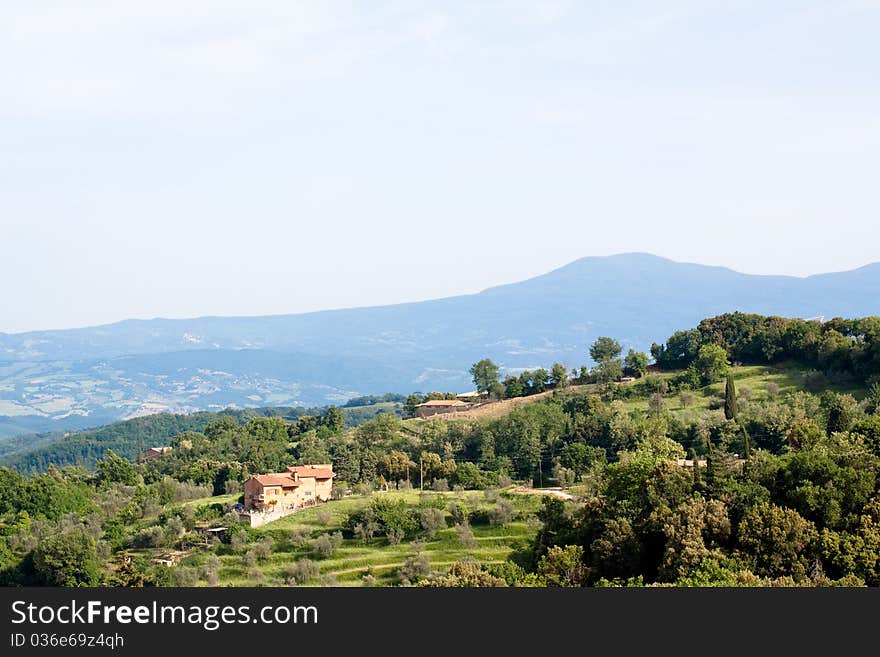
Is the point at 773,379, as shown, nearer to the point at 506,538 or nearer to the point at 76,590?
the point at 506,538

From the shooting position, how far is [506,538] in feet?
150

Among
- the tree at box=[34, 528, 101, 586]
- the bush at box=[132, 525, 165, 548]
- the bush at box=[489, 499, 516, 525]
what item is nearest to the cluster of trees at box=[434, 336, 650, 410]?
the bush at box=[489, 499, 516, 525]

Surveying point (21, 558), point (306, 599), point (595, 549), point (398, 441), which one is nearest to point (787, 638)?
point (306, 599)

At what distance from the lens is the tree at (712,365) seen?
73812 millimetres

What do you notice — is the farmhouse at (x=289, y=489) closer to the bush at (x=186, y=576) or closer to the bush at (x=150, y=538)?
the bush at (x=150, y=538)

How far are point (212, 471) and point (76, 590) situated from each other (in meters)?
48.2

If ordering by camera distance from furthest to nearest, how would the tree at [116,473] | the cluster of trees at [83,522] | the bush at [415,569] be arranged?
the tree at [116,473]
the cluster of trees at [83,522]
the bush at [415,569]

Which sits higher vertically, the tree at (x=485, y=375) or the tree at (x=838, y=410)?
the tree at (x=485, y=375)

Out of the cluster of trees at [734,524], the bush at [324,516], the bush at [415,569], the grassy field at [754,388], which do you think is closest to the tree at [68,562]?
the bush at [324,516]

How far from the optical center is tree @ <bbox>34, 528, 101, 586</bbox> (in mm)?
44969

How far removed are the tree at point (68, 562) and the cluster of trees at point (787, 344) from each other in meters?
46.6

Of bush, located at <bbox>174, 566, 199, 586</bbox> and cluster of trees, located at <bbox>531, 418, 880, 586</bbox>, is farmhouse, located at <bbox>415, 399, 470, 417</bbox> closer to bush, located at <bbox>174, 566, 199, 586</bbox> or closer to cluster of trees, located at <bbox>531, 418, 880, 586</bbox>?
bush, located at <bbox>174, 566, 199, 586</bbox>

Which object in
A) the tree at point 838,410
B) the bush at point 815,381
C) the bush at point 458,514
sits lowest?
the bush at point 458,514

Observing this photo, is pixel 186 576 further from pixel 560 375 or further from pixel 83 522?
pixel 560 375
